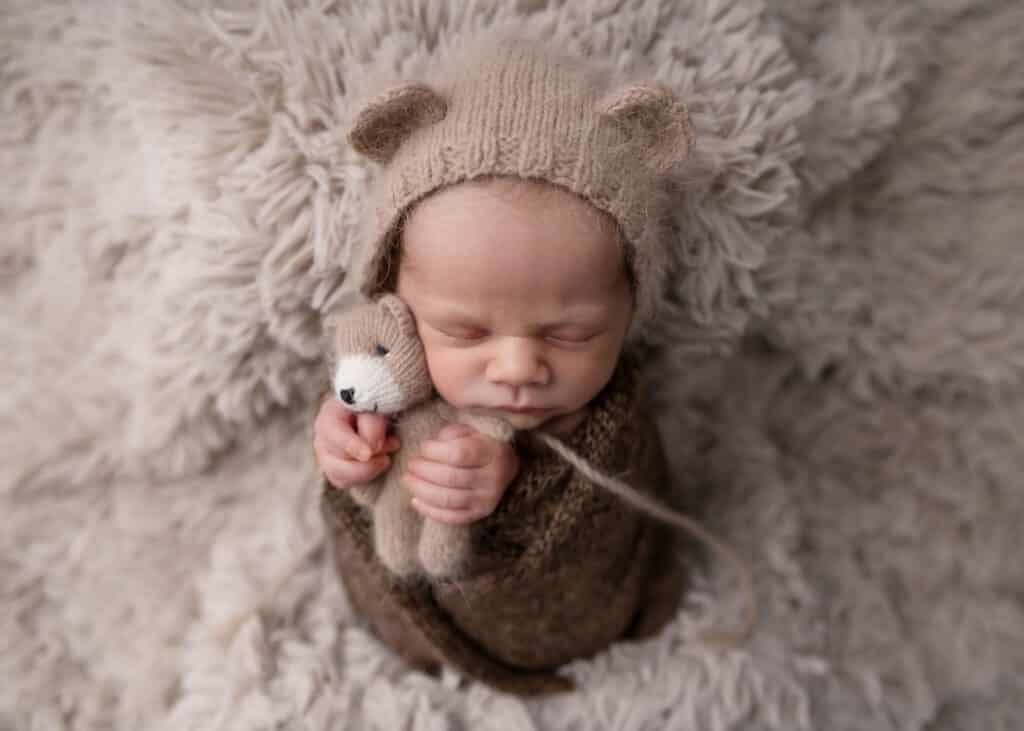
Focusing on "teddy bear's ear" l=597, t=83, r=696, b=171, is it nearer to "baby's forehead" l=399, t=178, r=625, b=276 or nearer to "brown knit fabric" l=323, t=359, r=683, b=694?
"baby's forehead" l=399, t=178, r=625, b=276

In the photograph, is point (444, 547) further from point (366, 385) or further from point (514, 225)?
point (514, 225)

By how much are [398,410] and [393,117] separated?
23 cm

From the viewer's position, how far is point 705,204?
0.81 metres

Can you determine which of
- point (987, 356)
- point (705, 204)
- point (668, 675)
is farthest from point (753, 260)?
point (668, 675)

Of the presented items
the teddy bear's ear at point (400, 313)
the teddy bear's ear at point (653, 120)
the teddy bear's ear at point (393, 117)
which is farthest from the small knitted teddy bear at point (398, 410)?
the teddy bear's ear at point (653, 120)

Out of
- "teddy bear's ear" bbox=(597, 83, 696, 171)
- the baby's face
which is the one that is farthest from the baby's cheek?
"teddy bear's ear" bbox=(597, 83, 696, 171)

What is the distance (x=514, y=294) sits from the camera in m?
0.63

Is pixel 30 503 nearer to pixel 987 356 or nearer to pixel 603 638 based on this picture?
pixel 603 638

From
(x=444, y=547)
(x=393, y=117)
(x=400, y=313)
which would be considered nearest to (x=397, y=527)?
(x=444, y=547)

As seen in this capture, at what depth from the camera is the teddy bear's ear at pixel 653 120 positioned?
623 millimetres

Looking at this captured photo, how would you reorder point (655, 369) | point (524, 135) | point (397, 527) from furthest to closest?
point (655, 369), point (397, 527), point (524, 135)

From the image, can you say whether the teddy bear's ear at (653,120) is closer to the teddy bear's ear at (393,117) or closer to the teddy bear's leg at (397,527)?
the teddy bear's ear at (393,117)

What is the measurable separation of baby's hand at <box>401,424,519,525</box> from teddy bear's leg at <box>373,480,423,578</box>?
0.03 meters

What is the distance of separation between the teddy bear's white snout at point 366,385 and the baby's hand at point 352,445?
0.03m
